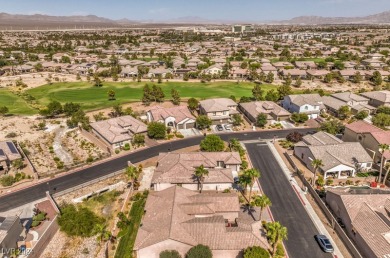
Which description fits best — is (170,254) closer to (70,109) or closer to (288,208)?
(288,208)

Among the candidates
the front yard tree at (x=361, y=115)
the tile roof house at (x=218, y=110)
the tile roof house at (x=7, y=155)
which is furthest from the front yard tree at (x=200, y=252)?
the front yard tree at (x=361, y=115)

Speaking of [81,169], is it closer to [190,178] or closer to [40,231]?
[40,231]

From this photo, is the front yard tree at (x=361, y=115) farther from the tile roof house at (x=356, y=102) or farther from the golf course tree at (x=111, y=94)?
the golf course tree at (x=111, y=94)

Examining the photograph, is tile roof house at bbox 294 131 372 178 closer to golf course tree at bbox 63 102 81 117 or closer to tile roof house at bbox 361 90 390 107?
tile roof house at bbox 361 90 390 107

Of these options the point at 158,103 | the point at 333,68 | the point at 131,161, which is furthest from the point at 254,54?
the point at 131,161

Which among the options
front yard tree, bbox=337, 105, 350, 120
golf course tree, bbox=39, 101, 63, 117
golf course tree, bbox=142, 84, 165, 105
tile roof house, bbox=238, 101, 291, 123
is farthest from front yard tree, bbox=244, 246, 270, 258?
golf course tree, bbox=39, 101, 63, 117

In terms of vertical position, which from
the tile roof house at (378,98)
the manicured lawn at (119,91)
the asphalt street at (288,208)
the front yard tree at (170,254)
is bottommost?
the asphalt street at (288,208)
